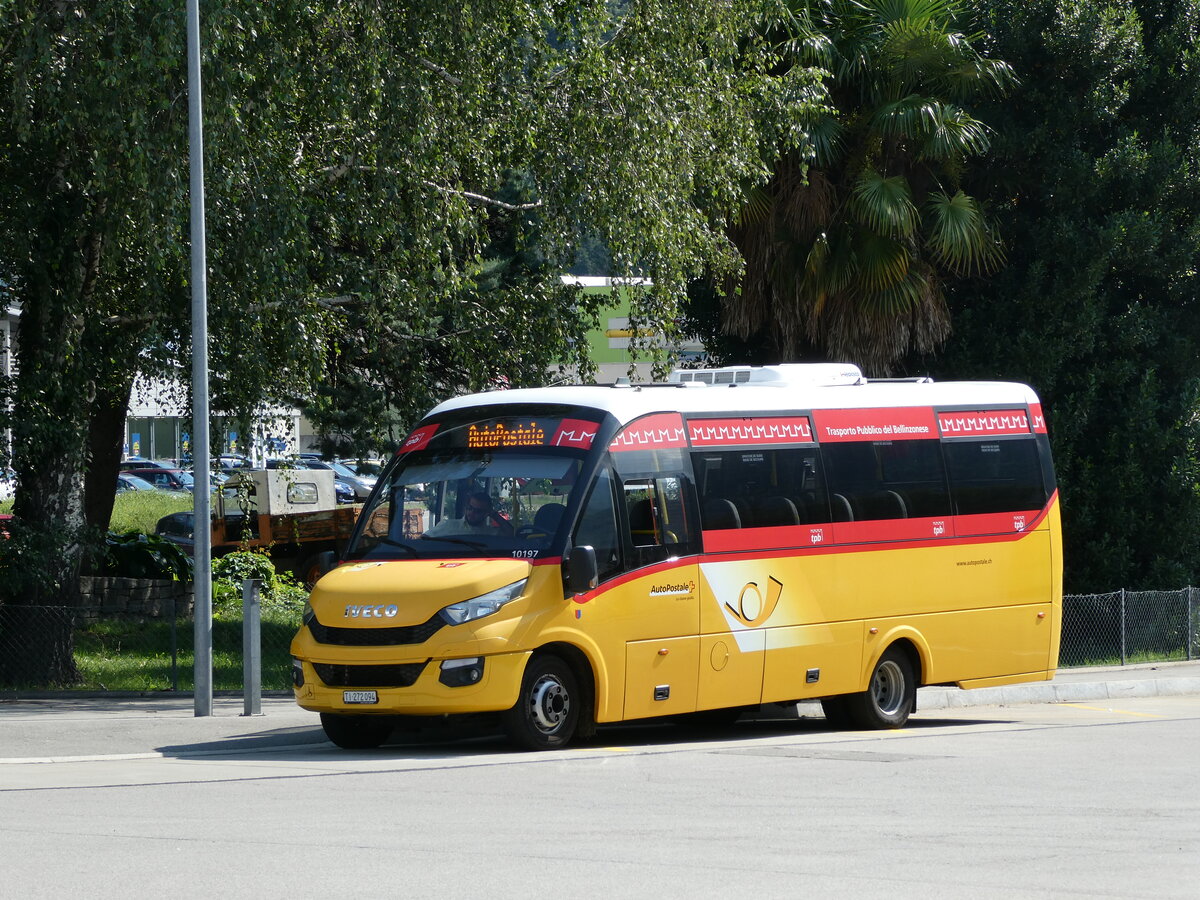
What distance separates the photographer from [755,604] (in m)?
14.0

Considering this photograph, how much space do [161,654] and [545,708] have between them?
1098 cm

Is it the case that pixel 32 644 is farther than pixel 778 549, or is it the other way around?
pixel 32 644

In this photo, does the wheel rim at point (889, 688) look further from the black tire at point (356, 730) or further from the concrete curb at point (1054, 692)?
the black tire at point (356, 730)

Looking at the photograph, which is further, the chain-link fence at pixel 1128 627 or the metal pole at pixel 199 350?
the chain-link fence at pixel 1128 627

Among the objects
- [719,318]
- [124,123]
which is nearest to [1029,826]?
[124,123]

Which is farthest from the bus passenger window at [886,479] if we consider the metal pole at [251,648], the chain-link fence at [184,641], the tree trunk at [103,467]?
the tree trunk at [103,467]

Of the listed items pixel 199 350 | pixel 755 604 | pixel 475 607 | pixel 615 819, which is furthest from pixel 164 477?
pixel 615 819

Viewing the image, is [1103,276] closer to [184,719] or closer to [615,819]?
[184,719]

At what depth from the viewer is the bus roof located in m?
13.5

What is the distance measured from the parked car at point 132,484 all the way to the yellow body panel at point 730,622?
4135cm

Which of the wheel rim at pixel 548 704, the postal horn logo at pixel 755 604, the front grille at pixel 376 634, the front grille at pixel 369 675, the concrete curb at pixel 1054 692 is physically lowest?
the concrete curb at pixel 1054 692

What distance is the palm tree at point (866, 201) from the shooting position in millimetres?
22188

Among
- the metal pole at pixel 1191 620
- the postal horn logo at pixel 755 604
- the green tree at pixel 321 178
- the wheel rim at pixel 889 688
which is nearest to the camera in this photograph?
the postal horn logo at pixel 755 604

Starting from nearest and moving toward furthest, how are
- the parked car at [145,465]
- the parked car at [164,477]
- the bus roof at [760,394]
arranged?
1. the bus roof at [760,394]
2. the parked car at [164,477]
3. the parked car at [145,465]
